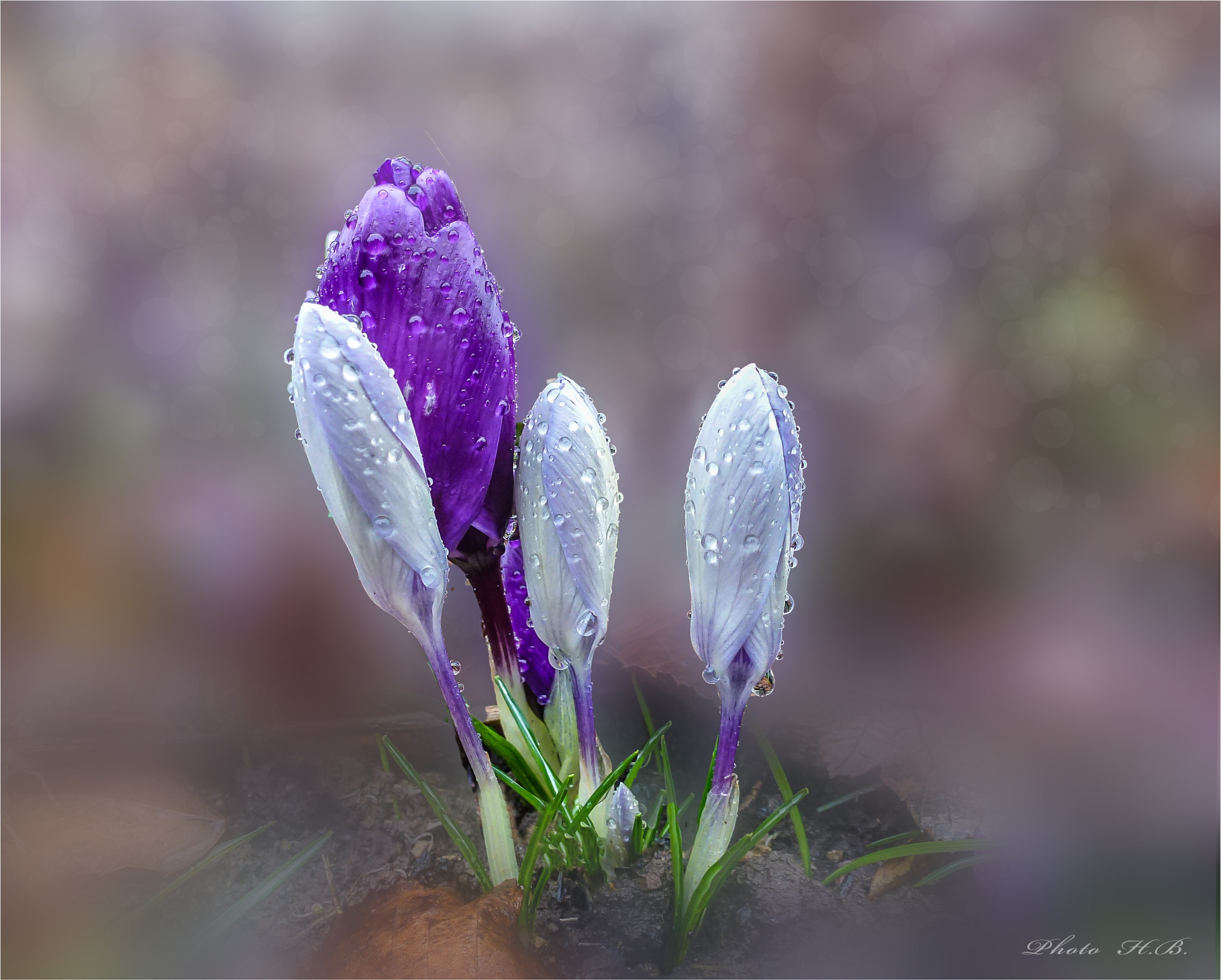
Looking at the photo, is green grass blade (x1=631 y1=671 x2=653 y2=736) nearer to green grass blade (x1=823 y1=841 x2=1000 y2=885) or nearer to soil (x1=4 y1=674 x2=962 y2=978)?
soil (x1=4 y1=674 x2=962 y2=978)

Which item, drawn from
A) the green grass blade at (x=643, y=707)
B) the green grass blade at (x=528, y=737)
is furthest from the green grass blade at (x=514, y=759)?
the green grass blade at (x=643, y=707)

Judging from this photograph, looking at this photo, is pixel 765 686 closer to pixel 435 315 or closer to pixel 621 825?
pixel 621 825

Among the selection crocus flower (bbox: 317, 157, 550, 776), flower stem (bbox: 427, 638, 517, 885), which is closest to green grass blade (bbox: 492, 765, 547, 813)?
flower stem (bbox: 427, 638, 517, 885)

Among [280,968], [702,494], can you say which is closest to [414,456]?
[702,494]

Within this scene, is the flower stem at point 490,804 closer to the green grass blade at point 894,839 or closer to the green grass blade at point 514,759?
the green grass blade at point 514,759

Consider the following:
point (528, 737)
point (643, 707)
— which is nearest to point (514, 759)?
point (528, 737)
